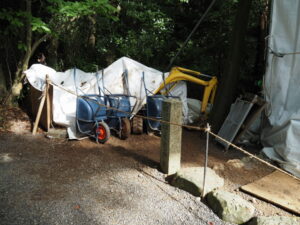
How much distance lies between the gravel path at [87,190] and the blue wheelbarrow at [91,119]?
1.82 ft

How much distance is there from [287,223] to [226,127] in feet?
12.7

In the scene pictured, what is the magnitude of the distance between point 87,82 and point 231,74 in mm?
3904

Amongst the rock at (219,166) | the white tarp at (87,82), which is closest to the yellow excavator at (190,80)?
the white tarp at (87,82)

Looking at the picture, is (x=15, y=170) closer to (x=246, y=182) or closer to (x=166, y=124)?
(x=166, y=124)

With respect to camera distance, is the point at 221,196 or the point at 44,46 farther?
the point at 44,46

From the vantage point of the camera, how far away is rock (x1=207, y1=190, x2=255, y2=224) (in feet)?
11.4

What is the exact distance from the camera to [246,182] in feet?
15.5

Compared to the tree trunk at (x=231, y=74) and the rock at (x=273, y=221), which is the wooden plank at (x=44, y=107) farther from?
the rock at (x=273, y=221)

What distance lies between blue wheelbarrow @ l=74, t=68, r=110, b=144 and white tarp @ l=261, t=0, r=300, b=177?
3.66 m

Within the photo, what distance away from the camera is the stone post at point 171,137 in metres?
4.57

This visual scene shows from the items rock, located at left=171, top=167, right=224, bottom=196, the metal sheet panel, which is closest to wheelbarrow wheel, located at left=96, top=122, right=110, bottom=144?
rock, located at left=171, top=167, right=224, bottom=196

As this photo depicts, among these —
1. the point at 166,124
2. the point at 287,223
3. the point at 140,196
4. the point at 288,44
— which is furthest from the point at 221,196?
the point at 288,44

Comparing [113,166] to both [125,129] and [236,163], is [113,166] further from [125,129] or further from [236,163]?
[236,163]

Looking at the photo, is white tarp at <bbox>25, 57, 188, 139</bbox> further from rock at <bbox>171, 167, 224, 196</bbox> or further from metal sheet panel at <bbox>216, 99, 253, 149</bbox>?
rock at <bbox>171, 167, 224, 196</bbox>
